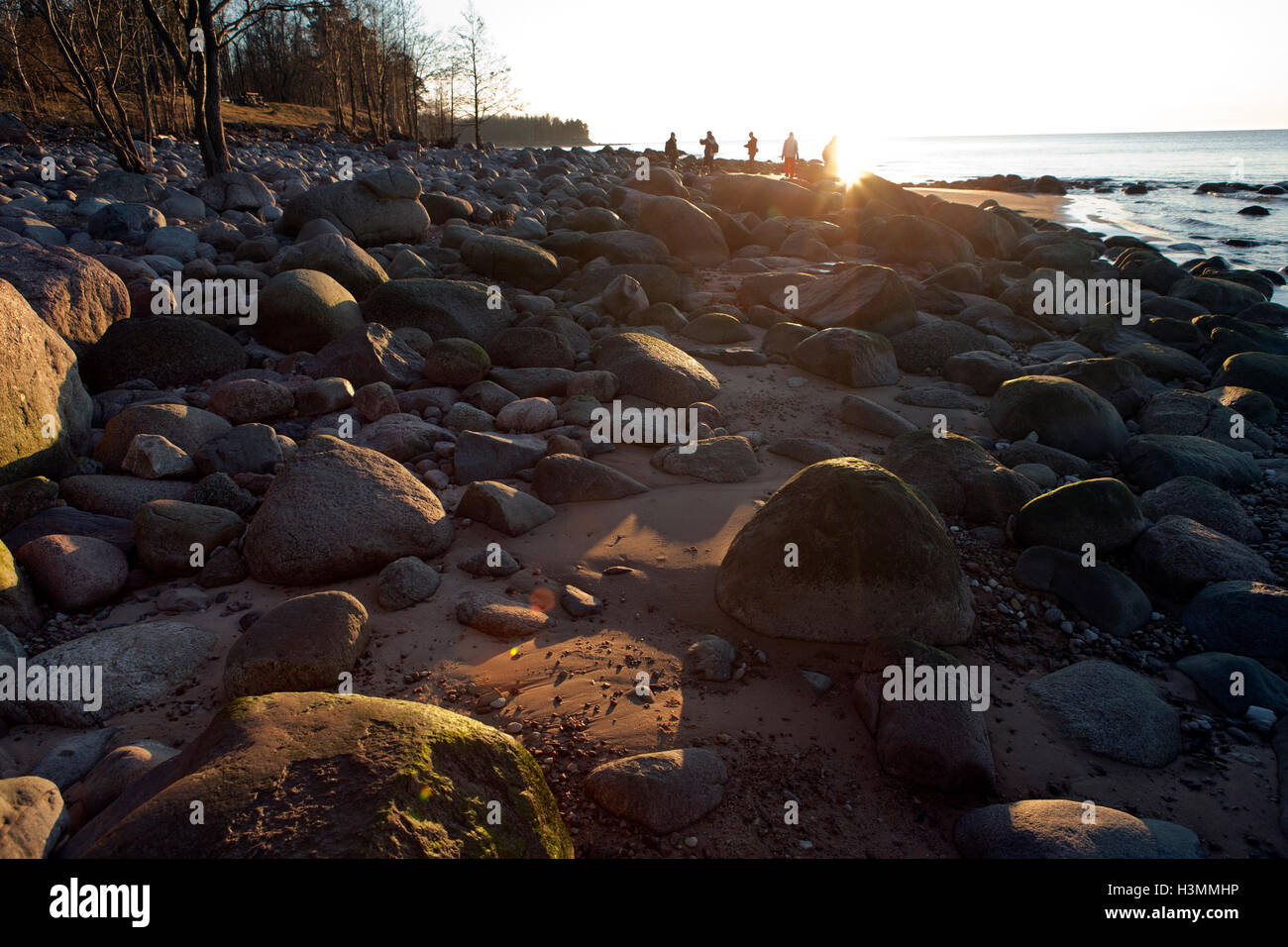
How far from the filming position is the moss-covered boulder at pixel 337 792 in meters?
1.96

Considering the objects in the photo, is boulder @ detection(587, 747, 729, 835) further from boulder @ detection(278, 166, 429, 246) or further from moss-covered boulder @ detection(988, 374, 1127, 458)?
boulder @ detection(278, 166, 429, 246)

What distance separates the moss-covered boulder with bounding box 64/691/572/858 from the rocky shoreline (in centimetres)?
1

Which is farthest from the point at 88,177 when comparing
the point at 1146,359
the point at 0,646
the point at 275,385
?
the point at 1146,359

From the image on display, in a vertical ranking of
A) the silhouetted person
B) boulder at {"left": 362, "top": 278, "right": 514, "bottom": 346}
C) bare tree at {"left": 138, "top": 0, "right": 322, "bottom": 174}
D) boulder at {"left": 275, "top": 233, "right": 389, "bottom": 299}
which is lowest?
boulder at {"left": 362, "top": 278, "right": 514, "bottom": 346}

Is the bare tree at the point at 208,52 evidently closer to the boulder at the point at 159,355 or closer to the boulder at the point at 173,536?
the boulder at the point at 159,355

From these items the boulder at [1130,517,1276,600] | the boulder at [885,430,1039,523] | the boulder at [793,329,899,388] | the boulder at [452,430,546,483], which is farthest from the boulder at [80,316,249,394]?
the boulder at [1130,517,1276,600]

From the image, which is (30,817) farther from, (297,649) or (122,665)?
(122,665)

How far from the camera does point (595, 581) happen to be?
439 centimetres

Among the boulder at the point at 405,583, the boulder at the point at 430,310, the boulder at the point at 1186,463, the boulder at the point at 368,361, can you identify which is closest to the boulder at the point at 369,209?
the boulder at the point at 430,310

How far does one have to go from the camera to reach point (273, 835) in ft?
6.40

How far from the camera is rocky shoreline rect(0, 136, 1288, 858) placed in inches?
104

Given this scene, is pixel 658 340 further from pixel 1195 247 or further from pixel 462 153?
pixel 462 153

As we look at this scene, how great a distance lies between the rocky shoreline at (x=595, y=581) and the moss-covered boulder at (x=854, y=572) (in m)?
0.02

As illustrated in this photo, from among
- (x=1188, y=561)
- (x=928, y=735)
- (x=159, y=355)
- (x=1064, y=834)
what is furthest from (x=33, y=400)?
(x=1188, y=561)
